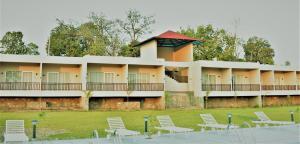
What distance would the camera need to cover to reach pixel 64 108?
23.7 metres

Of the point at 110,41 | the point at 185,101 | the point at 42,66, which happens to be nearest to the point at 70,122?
the point at 42,66

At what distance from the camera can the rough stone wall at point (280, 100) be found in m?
31.7

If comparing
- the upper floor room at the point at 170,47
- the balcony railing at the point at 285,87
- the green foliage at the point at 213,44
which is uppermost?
the green foliage at the point at 213,44

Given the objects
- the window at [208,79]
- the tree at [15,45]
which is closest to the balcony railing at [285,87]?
the window at [208,79]

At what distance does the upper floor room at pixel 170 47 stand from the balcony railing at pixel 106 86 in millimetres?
5212

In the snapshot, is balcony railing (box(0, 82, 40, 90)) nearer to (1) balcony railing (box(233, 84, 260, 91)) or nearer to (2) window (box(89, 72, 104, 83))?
(2) window (box(89, 72, 104, 83))

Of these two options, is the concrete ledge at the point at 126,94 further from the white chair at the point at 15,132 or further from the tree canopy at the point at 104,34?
the tree canopy at the point at 104,34

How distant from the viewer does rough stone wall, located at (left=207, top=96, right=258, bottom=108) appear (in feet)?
94.8

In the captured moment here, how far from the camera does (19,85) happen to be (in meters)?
22.8

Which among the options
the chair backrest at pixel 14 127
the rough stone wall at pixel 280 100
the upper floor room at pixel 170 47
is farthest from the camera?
the rough stone wall at pixel 280 100

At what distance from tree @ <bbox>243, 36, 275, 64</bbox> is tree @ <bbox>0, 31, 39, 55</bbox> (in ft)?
101

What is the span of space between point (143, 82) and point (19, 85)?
9.45 meters

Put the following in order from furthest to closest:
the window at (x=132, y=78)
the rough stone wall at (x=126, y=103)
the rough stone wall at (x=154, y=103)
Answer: the window at (x=132, y=78) → the rough stone wall at (x=154, y=103) → the rough stone wall at (x=126, y=103)

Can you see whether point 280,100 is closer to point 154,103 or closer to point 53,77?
point 154,103
